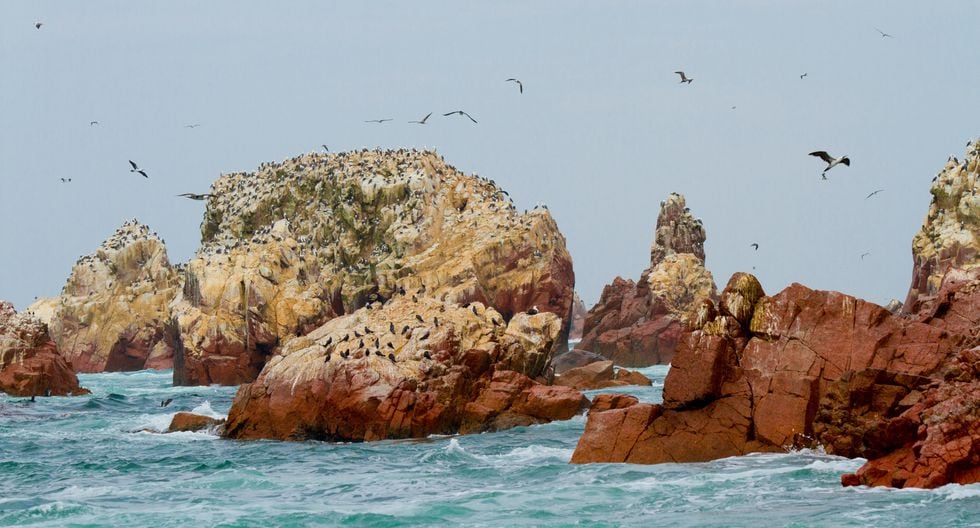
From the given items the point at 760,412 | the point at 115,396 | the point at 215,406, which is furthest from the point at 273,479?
the point at 115,396

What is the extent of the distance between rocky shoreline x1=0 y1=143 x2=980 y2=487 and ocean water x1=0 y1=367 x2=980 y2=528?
1077 millimetres

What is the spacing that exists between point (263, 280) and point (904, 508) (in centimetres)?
6158

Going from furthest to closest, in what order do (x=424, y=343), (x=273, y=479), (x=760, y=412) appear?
(x=424, y=343)
(x=273, y=479)
(x=760, y=412)

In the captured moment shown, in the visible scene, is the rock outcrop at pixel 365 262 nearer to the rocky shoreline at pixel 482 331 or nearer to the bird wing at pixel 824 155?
the rocky shoreline at pixel 482 331

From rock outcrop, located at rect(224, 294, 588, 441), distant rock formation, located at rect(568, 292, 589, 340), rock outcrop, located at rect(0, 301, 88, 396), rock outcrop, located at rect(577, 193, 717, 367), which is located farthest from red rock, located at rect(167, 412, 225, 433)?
distant rock formation, located at rect(568, 292, 589, 340)

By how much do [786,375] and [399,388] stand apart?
45.2 ft

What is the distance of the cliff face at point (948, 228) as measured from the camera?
71.8 meters

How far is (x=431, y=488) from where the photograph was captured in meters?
28.4

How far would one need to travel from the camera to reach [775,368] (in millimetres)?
28547

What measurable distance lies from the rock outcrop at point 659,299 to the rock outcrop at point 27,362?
129 ft

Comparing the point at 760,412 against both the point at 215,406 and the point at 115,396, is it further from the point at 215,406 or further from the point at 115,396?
the point at 115,396

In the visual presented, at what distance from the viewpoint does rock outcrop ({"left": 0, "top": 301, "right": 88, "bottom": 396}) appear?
60.2 m

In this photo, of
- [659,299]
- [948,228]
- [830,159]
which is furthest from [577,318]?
[830,159]

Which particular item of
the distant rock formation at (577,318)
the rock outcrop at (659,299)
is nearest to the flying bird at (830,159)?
the rock outcrop at (659,299)
